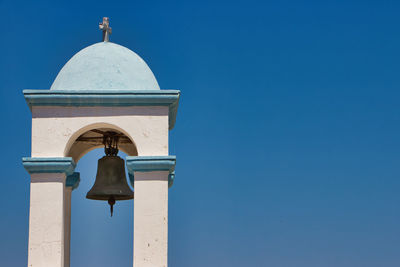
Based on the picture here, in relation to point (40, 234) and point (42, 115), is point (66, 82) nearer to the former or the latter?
point (42, 115)

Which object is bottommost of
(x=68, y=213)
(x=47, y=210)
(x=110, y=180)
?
(x=47, y=210)

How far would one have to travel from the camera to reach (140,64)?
32.8ft

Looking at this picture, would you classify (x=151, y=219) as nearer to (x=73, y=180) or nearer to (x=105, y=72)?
(x=73, y=180)

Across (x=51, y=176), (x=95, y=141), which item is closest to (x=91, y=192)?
(x=95, y=141)

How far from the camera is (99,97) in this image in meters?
9.34

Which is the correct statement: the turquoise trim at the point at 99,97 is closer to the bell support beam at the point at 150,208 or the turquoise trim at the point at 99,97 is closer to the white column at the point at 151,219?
the bell support beam at the point at 150,208

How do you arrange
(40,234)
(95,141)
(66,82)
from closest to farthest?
(40,234)
(66,82)
(95,141)

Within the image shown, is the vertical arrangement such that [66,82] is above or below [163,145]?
above

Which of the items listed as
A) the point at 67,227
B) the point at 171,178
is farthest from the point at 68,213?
the point at 171,178

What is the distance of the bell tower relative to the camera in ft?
29.6

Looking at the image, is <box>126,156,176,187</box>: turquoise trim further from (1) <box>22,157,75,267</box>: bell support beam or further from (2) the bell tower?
(1) <box>22,157,75,267</box>: bell support beam

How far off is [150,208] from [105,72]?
194cm

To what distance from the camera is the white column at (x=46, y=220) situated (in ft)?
29.4

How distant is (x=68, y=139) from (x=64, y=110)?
0.38 meters
